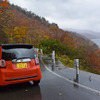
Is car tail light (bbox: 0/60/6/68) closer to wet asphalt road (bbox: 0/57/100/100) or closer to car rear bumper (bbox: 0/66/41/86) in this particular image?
car rear bumper (bbox: 0/66/41/86)

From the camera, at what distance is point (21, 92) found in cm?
457

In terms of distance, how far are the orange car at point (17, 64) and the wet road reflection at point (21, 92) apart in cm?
41

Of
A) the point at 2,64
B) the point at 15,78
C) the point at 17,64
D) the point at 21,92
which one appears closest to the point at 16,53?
the point at 17,64

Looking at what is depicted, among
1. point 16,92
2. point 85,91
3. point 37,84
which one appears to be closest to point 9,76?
point 16,92

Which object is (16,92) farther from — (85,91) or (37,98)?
(85,91)

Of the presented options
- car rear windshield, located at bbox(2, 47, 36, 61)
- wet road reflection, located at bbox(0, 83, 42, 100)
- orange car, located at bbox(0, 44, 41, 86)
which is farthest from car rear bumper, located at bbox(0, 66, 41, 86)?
car rear windshield, located at bbox(2, 47, 36, 61)

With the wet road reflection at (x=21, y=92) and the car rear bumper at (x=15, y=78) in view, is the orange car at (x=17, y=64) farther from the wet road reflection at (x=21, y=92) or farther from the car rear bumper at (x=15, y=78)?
the wet road reflection at (x=21, y=92)

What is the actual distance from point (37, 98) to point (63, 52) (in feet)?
57.7

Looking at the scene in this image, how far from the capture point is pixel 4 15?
70.1 feet

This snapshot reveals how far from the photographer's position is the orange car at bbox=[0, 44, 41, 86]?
4387mm

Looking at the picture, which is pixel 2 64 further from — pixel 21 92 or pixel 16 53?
pixel 21 92

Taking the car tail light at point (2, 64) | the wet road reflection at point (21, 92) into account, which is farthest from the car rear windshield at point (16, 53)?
the wet road reflection at point (21, 92)

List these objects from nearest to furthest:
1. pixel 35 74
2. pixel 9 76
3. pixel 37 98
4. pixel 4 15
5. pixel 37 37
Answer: pixel 37 98 → pixel 9 76 → pixel 35 74 → pixel 4 15 → pixel 37 37

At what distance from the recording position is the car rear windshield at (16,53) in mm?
4504
